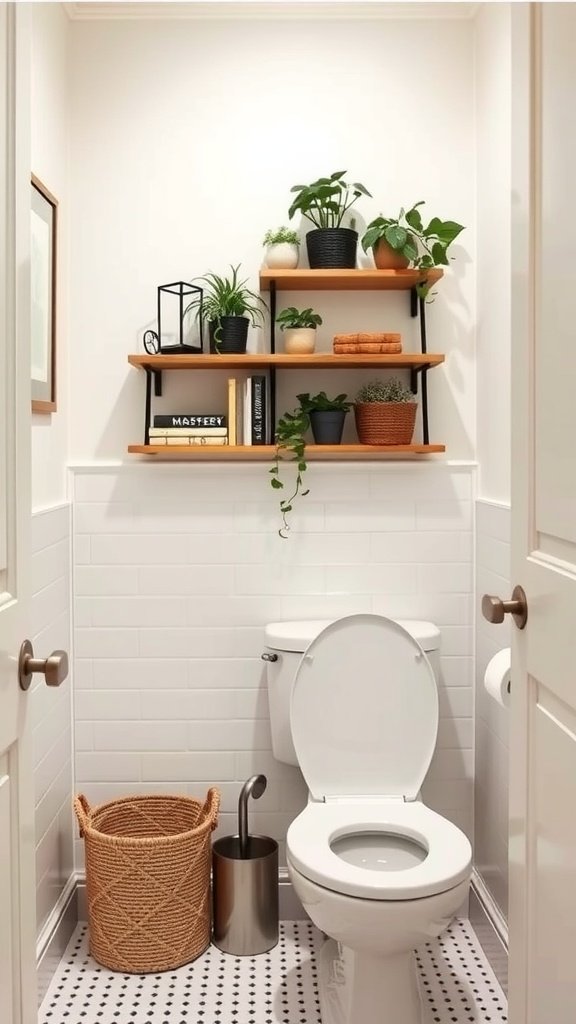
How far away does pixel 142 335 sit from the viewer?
2.70 metres

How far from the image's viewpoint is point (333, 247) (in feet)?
8.40

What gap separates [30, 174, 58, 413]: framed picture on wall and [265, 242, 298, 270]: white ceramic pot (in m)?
0.59

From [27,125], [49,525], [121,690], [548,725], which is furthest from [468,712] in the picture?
[27,125]

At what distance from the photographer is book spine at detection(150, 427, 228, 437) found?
8.43 ft

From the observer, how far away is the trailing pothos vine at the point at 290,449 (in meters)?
2.56

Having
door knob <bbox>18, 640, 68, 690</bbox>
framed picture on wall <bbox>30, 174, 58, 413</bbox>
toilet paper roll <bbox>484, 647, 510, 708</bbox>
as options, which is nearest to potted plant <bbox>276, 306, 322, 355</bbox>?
framed picture on wall <bbox>30, 174, 58, 413</bbox>

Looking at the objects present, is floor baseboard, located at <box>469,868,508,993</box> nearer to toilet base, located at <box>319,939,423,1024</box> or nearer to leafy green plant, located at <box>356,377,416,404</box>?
toilet base, located at <box>319,939,423,1024</box>

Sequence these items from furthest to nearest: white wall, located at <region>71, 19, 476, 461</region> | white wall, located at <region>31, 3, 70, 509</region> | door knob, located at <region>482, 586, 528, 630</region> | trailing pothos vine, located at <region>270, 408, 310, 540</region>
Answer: white wall, located at <region>71, 19, 476, 461</region>
trailing pothos vine, located at <region>270, 408, 310, 540</region>
white wall, located at <region>31, 3, 70, 509</region>
door knob, located at <region>482, 586, 528, 630</region>

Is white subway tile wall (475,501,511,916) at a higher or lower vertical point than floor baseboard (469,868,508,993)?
higher

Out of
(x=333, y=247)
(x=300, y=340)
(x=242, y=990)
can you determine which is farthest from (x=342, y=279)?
(x=242, y=990)

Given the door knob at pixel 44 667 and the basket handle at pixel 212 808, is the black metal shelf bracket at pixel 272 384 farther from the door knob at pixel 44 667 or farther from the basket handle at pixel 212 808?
the door knob at pixel 44 667

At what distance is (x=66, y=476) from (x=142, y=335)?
464 mm

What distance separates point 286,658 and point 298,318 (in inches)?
37.0

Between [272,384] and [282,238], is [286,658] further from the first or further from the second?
[282,238]
